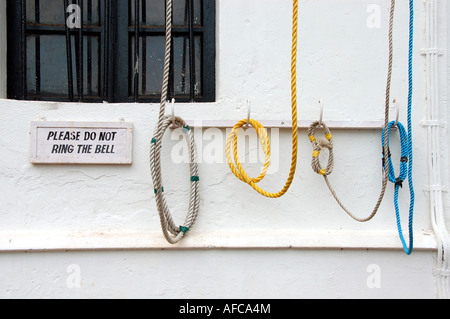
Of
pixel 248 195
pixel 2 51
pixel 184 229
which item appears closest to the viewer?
pixel 184 229

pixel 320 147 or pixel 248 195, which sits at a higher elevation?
pixel 320 147

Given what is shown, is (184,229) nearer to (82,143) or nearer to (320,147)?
(82,143)

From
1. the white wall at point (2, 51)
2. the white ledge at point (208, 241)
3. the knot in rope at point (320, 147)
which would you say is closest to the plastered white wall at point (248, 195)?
the white ledge at point (208, 241)

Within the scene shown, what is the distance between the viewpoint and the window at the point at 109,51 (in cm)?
230

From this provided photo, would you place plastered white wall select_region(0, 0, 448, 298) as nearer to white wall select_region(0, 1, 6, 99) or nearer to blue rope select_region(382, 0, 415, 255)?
blue rope select_region(382, 0, 415, 255)

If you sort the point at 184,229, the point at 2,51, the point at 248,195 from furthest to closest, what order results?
the point at 2,51
the point at 248,195
the point at 184,229

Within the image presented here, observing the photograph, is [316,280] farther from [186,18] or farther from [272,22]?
[186,18]

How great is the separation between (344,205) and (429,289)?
0.63m

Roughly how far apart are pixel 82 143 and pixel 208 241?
2.81ft

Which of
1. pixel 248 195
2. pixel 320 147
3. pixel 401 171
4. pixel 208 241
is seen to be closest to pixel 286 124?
pixel 320 147

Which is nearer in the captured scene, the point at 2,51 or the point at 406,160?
the point at 406,160

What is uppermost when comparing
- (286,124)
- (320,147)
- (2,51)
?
(2,51)

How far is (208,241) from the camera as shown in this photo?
6.73 feet

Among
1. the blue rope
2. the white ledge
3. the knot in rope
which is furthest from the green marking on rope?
the blue rope
